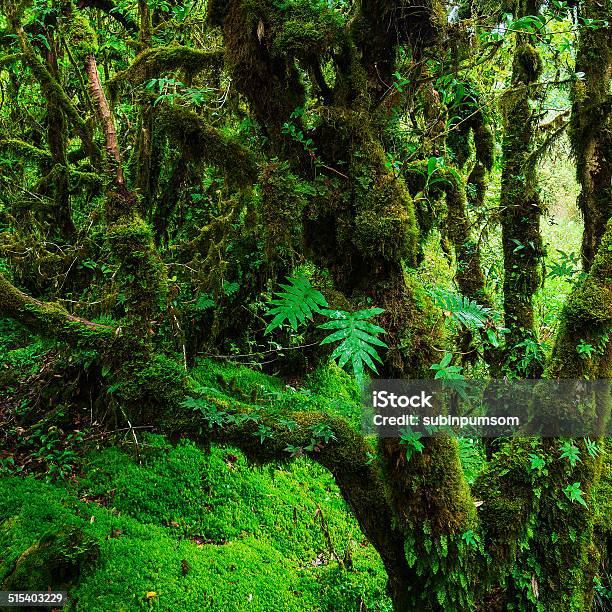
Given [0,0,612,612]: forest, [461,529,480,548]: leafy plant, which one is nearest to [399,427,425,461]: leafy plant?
[0,0,612,612]: forest

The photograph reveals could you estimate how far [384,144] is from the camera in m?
2.91

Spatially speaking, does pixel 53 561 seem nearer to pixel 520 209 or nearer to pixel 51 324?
pixel 51 324

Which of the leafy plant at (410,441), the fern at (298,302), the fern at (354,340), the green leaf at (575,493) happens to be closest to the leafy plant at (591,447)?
the green leaf at (575,493)

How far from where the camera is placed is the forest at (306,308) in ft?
8.77

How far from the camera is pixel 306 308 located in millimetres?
2109

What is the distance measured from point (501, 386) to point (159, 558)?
11.3 feet

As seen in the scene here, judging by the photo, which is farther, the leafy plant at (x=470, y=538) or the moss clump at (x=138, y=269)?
the moss clump at (x=138, y=269)

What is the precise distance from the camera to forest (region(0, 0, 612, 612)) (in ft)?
8.77

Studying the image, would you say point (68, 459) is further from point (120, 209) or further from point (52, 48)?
point (52, 48)

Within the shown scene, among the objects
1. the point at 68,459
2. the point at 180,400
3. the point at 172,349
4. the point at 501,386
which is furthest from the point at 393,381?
the point at 68,459

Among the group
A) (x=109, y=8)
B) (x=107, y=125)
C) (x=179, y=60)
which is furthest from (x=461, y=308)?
(x=109, y=8)

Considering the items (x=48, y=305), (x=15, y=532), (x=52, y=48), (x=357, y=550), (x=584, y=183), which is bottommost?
(x=357, y=550)

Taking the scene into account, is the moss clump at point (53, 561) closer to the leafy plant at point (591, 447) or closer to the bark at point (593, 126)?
the leafy plant at point (591, 447)

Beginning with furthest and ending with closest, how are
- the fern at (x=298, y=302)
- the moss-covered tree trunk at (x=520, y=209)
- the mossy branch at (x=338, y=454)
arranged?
the moss-covered tree trunk at (x=520, y=209), the mossy branch at (x=338, y=454), the fern at (x=298, y=302)
